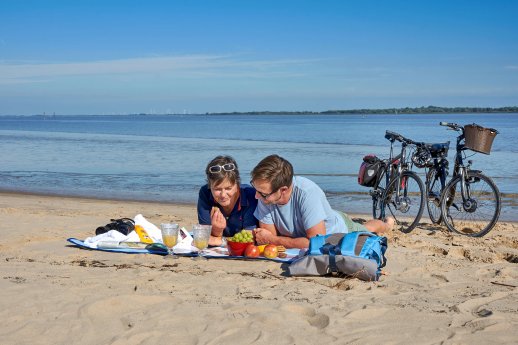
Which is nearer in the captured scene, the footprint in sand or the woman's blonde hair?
the footprint in sand

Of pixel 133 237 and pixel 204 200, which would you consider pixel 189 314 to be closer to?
pixel 204 200

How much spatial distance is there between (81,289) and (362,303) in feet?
6.78

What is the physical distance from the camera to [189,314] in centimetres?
420

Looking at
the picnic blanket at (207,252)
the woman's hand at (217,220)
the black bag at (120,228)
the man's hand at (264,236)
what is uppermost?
the woman's hand at (217,220)

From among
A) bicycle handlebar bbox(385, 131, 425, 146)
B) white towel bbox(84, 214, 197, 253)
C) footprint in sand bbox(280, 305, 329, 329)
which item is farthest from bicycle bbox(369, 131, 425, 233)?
footprint in sand bbox(280, 305, 329, 329)

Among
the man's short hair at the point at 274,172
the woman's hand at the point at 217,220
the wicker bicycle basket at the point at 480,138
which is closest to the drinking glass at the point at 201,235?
the woman's hand at the point at 217,220

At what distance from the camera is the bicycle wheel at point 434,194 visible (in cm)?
852

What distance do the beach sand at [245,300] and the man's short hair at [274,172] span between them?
0.79 m

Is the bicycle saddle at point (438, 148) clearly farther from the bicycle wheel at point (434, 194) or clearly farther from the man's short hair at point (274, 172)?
the man's short hair at point (274, 172)

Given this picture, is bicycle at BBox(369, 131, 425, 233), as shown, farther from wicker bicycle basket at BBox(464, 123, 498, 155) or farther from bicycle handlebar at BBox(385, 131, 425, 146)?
wicker bicycle basket at BBox(464, 123, 498, 155)

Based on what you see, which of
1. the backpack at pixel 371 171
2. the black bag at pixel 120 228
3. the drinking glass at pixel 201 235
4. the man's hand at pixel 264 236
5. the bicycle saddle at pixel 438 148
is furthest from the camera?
the backpack at pixel 371 171

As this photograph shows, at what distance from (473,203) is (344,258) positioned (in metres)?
3.41

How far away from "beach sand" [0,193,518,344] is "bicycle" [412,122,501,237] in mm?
1164

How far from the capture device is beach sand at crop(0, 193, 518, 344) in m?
3.84
